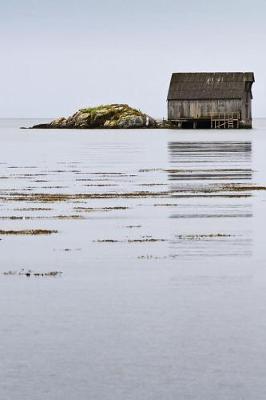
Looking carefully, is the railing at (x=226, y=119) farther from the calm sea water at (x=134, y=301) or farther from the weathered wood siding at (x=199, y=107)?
the calm sea water at (x=134, y=301)

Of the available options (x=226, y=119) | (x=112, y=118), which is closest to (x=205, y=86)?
(x=226, y=119)

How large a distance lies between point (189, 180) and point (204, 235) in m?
17.2

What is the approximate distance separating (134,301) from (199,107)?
118986mm

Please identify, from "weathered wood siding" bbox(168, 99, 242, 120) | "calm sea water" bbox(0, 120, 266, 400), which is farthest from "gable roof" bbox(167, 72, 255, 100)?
"calm sea water" bbox(0, 120, 266, 400)

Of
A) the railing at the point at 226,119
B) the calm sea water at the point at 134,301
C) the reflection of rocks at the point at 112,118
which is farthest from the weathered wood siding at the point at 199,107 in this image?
the calm sea water at the point at 134,301

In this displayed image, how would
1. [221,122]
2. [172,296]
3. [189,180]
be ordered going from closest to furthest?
1. [172,296]
2. [189,180]
3. [221,122]

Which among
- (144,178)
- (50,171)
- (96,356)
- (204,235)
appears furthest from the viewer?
(50,171)

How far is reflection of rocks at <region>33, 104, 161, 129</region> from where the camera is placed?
16088cm

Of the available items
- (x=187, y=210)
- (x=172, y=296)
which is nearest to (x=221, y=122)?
(x=187, y=210)

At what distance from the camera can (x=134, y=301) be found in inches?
534

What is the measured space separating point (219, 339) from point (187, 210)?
46.8 feet

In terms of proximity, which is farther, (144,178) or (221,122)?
(221,122)

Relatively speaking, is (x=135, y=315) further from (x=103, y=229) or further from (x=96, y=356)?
(x=103, y=229)

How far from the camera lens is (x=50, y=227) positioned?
867 inches
